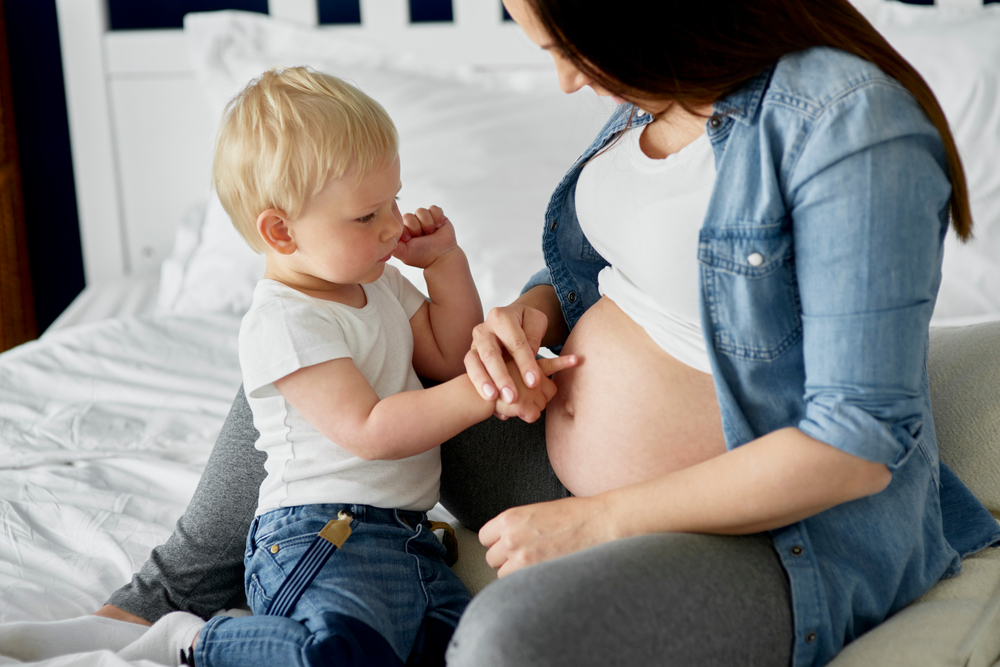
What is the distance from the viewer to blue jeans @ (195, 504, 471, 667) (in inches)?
29.7

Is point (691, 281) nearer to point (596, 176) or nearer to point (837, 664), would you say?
point (596, 176)

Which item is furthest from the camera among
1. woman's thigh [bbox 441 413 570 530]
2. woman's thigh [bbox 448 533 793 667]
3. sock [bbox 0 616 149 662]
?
woman's thigh [bbox 441 413 570 530]

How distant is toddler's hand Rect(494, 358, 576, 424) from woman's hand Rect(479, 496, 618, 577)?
109 mm

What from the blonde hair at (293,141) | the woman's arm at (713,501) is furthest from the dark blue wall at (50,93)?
the woman's arm at (713,501)

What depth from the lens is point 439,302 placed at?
1.02 m

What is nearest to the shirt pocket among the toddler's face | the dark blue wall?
the toddler's face

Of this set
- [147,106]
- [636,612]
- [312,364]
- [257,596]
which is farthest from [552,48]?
[147,106]

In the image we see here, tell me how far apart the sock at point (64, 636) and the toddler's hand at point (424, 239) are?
52 cm

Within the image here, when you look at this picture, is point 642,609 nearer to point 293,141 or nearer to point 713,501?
point 713,501

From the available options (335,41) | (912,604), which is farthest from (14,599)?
(335,41)

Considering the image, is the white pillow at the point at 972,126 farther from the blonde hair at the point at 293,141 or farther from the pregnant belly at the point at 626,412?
the blonde hair at the point at 293,141

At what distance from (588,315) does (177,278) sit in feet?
4.47

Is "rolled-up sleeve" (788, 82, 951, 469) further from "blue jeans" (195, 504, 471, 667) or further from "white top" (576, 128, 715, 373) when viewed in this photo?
"blue jeans" (195, 504, 471, 667)

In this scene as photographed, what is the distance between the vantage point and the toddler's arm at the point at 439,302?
3.30ft
